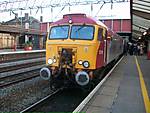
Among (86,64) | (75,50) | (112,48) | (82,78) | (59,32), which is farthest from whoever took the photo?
(112,48)

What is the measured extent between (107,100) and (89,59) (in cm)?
196

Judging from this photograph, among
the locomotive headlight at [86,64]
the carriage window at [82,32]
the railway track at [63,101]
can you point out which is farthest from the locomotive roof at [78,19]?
the railway track at [63,101]

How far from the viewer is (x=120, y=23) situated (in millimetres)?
44406

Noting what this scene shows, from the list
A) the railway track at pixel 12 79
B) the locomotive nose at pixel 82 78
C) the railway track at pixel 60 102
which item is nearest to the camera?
the railway track at pixel 60 102

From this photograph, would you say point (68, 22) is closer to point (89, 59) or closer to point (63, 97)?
point (89, 59)

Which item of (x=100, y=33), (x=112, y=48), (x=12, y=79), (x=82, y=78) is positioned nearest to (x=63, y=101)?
(x=82, y=78)

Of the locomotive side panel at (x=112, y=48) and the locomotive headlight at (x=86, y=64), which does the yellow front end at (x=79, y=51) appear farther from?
the locomotive side panel at (x=112, y=48)

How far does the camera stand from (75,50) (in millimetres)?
9688

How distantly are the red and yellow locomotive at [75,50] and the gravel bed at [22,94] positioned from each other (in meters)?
0.97

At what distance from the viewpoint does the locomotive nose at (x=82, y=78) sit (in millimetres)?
9164

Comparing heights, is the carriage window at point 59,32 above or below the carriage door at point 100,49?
above

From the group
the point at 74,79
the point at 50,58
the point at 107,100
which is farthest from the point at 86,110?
the point at 50,58

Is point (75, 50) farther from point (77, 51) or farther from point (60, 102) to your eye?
point (60, 102)

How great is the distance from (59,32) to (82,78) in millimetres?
2152
